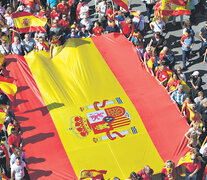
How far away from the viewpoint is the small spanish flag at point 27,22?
20.6 m

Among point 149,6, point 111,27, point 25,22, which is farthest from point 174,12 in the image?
point 25,22

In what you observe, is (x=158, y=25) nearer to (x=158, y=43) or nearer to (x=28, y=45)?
(x=158, y=43)

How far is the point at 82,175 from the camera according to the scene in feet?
51.2

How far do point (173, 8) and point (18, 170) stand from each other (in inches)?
344

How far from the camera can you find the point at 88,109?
18.1 m

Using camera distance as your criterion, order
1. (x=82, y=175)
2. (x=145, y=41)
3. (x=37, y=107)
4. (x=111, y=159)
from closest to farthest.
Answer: (x=82, y=175) < (x=111, y=159) < (x=37, y=107) < (x=145, y=41)

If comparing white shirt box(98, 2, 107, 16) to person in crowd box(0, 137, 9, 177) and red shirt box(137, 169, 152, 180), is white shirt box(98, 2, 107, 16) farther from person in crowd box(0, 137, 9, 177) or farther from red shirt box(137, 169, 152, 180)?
red shirt box(137, 169, 152, 180)

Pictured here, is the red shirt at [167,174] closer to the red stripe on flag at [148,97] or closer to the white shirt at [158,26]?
the red stripe on flag at [148,97]

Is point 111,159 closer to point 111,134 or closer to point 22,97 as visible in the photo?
point 111,134

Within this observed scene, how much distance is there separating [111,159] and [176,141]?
2.04 m

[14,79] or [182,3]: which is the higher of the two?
[182,3]

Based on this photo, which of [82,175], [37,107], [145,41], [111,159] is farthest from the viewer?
[145,41]

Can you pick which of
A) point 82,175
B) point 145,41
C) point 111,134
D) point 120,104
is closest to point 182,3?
point 145,41

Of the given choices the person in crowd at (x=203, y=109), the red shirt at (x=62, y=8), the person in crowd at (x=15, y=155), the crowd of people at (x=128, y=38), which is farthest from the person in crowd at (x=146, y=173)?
the red shirt at (x=62, y=8)
